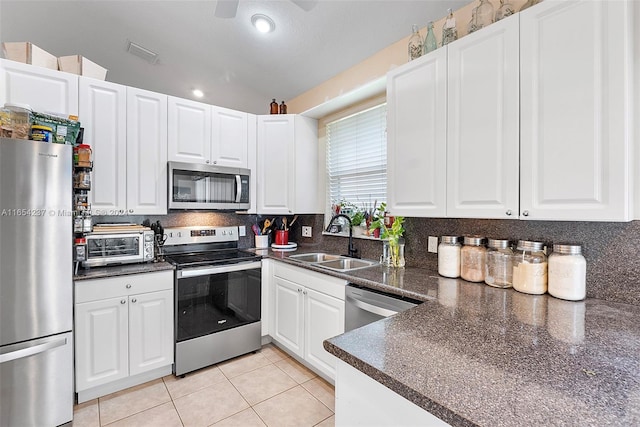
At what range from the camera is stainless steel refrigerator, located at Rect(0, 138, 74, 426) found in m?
1.46

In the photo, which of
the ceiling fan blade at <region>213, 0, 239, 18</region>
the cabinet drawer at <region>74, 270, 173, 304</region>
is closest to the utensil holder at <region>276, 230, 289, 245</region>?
the cabinet drawer at <region>74, 270, 173, 304</region>

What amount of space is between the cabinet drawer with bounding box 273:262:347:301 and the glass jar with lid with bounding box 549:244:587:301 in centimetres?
109

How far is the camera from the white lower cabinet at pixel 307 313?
196 centimetres

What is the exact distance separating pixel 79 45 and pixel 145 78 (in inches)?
21.3

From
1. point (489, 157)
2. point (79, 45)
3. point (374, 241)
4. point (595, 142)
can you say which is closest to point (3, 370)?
point (374, 241)

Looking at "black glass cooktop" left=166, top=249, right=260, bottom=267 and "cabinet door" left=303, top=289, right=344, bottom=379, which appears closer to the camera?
"cabinet door" left=303, top=289, right=344, bottom=379

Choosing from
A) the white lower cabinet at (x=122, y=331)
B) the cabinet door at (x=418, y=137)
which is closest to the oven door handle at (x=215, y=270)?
the white lower cabinet at (x=122, y=331)

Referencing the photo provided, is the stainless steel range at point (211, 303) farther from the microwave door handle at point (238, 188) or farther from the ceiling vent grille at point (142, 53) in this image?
the ceiling vent grille at point (142, 53)

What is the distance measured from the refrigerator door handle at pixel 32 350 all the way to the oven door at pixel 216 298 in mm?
676

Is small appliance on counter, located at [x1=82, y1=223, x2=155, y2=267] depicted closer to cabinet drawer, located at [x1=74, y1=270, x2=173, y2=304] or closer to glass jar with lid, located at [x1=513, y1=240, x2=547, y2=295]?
cabinet drawer, located at [x1=74, y1=270, x2=173, y2=304]

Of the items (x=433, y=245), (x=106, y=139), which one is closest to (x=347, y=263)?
(x=433, y=245)

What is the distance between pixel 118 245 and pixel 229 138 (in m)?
1.30

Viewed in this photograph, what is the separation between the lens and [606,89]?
1.12 m

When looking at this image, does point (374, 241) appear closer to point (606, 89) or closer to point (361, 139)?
point (361, 139)
